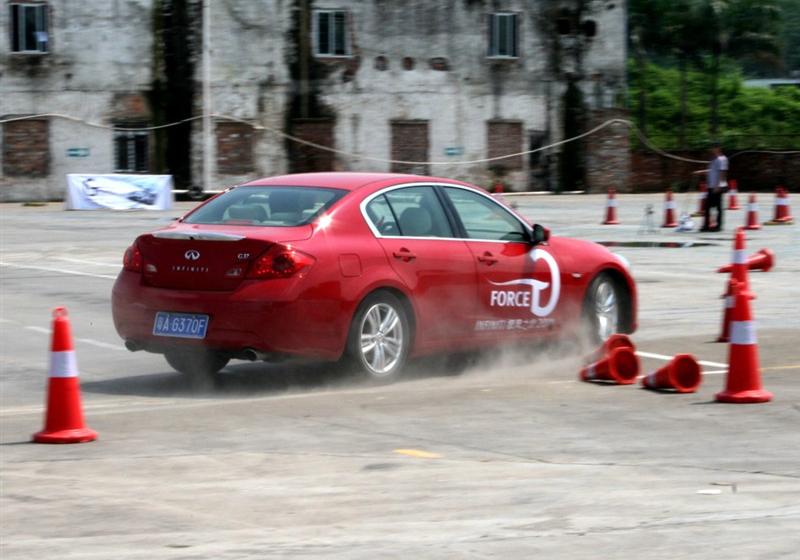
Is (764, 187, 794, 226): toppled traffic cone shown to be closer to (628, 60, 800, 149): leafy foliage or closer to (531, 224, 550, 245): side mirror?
(531, 224, 550, 245): side mirror

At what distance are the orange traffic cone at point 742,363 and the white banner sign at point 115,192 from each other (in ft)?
104

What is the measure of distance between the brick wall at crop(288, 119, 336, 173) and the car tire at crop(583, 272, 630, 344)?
122 ft

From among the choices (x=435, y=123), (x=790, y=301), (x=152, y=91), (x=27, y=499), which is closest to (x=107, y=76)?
(x=152, y=91)

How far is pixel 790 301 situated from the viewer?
56.1 ft

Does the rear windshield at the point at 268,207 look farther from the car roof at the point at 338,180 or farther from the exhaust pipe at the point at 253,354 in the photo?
the exhaust pipe at the point at 253,354

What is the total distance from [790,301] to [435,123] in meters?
34.7

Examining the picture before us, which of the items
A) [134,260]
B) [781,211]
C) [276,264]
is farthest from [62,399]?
[781,211]

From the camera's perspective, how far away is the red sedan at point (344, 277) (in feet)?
32.9

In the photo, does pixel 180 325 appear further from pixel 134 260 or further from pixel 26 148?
pixel 26 148

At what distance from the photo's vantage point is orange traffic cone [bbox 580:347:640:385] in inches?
420

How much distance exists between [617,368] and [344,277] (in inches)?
80.0

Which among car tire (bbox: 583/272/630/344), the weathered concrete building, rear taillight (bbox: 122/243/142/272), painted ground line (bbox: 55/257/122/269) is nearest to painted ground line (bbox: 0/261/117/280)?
painted ground line (bbox: 55/257/122/269)

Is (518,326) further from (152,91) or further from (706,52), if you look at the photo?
(706,52)

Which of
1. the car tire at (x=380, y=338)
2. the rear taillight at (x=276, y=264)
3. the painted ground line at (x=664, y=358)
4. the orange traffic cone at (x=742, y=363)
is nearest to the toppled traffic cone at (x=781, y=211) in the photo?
the painted ground line at (x=664, y=358)
